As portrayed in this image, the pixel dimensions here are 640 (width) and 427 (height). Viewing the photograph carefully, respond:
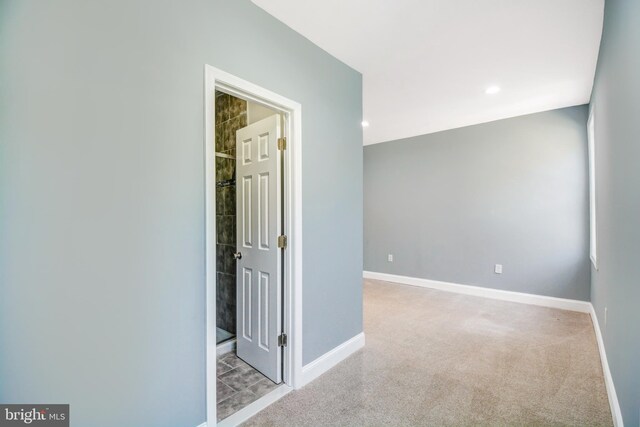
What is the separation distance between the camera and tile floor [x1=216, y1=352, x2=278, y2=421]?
6.32ft

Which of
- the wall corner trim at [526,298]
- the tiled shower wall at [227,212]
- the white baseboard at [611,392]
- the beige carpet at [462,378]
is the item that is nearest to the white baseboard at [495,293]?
the wall corner trim at [526,298]

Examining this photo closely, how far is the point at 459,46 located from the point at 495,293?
11.6 feet

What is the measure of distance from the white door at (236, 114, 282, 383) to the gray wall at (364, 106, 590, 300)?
3523 millimetres

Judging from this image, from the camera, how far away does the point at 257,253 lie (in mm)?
2367

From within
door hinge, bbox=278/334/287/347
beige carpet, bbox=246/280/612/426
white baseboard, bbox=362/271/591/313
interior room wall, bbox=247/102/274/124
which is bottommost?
beige carpet, bbox=246/280/612/426

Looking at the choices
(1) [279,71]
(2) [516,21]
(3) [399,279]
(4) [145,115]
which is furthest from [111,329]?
(3) [399,279]

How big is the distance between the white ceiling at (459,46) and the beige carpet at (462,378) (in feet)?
8.55

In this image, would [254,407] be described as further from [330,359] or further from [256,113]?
[256,113]

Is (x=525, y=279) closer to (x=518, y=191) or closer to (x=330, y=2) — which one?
(x=518, y=191)

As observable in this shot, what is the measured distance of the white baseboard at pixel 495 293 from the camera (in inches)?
150

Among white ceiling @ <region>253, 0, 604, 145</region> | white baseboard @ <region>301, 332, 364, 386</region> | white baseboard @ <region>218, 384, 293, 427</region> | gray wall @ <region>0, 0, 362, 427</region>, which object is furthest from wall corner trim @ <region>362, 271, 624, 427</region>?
gray wall @ <region>0, 0, 362, 427</region>

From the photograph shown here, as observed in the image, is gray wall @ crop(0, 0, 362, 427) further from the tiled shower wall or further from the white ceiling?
the tiled shower wall

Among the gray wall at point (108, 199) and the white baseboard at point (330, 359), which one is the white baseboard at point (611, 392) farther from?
the gray wall at point (108, 199)

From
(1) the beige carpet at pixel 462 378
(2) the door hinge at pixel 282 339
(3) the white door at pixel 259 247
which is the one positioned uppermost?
(3) the white door at pixel 259 247
